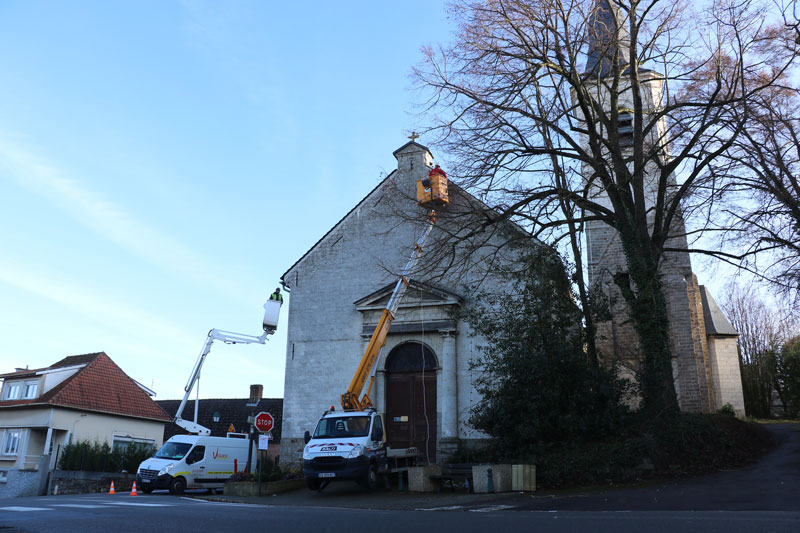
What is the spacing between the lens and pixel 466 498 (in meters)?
13.6

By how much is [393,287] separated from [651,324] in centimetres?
863

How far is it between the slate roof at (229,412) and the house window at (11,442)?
344 inches

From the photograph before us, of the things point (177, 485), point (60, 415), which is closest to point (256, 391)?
point (60, 415)

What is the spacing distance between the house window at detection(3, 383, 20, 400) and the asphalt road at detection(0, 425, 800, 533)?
22420mm

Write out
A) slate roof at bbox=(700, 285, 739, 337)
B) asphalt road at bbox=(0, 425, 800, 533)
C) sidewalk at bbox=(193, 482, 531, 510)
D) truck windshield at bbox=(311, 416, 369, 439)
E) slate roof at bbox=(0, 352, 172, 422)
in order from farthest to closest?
1. slate roof at bbox=(700, 285, 739, 337)
2. slate roof at bbox=(0, 352, 172, 422)
3. truck windshield at bbox=(311, 416, 369, 439)
4. sidewalk at bbox=(193, 482, 531, 510)
5. asphalt road at bbox=(0, 425, 800, 533)

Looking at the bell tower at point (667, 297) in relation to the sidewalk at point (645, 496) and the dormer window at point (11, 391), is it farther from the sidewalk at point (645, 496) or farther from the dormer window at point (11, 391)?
the dormer window at point (11, 391)

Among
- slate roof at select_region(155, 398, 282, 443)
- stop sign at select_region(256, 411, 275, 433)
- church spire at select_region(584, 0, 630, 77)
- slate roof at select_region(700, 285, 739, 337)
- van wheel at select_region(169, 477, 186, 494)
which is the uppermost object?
church spire at select_region(584, 0, 630, 77)

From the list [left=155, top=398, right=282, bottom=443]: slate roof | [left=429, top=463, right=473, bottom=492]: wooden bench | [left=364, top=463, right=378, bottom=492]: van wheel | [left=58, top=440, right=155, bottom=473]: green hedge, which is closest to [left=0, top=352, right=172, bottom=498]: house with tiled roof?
[left=58, top=440, right=155, bottom=473]: green hedge

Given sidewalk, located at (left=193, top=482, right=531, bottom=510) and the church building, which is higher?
the church building

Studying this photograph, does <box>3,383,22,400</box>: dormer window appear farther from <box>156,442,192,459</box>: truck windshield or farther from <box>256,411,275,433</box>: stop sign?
<box>256,411,275,433</box>: stop sign

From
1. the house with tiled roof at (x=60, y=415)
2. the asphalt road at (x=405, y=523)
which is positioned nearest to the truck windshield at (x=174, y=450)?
the house with tiled roof at (x=60, y=415)

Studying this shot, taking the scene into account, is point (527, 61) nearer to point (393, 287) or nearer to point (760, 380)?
point (393, 287)

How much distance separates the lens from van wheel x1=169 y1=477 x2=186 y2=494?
20.9m

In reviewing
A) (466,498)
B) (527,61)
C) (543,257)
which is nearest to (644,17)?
(527,61)
